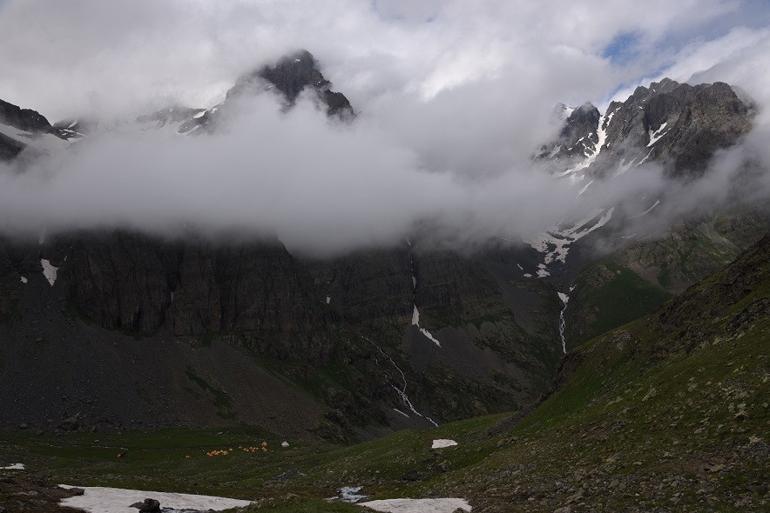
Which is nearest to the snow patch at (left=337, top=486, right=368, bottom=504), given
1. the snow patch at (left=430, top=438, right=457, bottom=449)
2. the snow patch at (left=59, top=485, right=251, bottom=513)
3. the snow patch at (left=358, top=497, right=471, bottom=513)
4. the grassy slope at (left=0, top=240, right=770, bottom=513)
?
the grassy slope at (left=0, top=240, right=770, bottom=513)

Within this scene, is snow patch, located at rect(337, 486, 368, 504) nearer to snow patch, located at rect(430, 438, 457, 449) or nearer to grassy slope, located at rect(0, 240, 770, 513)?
grassy slope, located at rect(0, 240, 770, 513)

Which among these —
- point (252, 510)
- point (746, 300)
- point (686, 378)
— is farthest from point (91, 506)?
point (746, 300)

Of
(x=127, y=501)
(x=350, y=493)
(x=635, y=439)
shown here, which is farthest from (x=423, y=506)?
(x=350, y=493)

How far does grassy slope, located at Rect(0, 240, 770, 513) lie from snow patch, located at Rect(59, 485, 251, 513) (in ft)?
17.5

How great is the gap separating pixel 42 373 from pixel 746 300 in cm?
19353

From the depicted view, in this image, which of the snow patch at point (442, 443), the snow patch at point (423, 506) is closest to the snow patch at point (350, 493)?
the snow patch at point (423, 506)

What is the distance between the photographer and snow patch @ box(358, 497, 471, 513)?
38.0 m

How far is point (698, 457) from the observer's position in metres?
32.2

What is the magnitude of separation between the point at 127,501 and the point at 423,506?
2178cm

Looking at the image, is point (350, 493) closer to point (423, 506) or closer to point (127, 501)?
point (423, 506)

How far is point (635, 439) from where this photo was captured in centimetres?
3959

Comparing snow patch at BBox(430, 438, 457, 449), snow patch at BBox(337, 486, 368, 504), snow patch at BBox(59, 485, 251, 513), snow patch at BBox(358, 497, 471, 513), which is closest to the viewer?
snow patch at BBox(358, 497, 471, 513)

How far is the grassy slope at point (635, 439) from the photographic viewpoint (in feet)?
99.9

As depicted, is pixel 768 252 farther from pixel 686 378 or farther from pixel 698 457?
pixel 698 457
